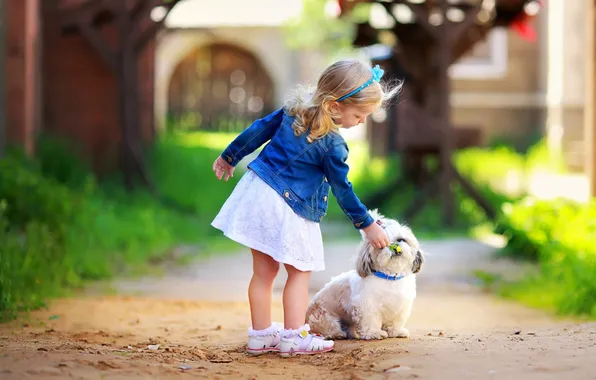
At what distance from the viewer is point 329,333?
504 cm

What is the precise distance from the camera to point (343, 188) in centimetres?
461

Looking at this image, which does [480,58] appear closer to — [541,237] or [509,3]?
[509,3]

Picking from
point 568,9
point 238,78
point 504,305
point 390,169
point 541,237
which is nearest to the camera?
point 504,305

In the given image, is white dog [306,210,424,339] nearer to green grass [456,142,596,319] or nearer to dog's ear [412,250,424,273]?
dog's ear [412,250,424,273]

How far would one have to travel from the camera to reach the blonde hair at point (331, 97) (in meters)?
4.66

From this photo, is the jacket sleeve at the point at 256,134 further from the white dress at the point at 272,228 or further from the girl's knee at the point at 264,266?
the girl's knee at the point at 264,266

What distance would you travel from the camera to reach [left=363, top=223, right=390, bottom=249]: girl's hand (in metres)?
4.67

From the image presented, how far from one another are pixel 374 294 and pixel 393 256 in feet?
0.81

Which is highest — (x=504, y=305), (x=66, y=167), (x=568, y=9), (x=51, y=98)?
(x=568, y=9)

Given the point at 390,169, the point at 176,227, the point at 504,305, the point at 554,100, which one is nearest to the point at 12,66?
the point at 176,227

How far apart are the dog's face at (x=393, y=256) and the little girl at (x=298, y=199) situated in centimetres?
7

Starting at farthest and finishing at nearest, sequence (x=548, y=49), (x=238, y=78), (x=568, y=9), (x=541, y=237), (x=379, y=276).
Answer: (x=238, y=78), (x=548, y=49), (x=568, y=9), (x=541, y=237), (x=379, y=276)

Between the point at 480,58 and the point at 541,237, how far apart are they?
13.2 m

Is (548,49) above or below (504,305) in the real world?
above
